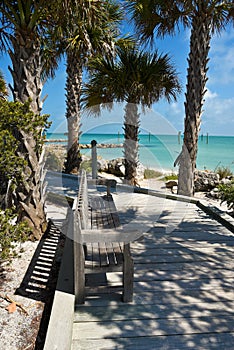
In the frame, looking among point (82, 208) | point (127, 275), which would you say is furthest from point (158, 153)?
point (127, 275)

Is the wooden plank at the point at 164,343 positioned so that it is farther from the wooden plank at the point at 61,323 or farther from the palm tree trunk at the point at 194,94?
the palm tree trunk at the point at 194,94

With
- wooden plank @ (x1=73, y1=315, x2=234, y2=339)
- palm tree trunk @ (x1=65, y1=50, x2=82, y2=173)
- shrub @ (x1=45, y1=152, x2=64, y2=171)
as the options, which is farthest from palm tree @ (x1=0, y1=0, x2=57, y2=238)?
shrub @ (x1=45, y1=152, x2=64, y2=171)

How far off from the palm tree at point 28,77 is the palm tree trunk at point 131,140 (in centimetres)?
465

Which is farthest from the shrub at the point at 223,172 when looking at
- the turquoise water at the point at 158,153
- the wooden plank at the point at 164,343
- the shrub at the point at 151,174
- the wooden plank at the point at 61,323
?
the wooden plank at the point at 61,323

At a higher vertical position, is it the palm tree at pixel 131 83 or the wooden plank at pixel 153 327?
the palm tree at pixel 131 83

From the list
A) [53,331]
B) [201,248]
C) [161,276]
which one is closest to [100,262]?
[53,331]

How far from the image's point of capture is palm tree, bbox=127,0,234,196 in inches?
234

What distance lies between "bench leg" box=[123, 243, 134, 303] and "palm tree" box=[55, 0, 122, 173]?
342cm

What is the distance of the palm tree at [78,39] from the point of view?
4141 millimetres

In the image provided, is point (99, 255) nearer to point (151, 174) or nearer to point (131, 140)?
point (131, 140)

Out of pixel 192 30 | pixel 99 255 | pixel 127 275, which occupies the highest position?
pixel 192 30

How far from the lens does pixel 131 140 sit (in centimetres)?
871

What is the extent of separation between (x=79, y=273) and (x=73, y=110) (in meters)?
8.72

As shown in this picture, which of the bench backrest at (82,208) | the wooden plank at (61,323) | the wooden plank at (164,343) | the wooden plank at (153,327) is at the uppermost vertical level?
the bench backrest at (82,208)
